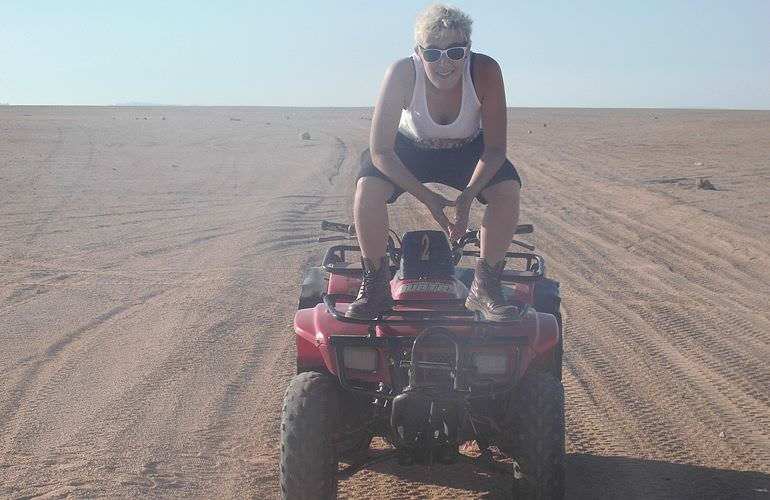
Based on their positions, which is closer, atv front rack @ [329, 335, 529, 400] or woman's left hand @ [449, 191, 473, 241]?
atv front rack @ [329, 335, 529, 400]

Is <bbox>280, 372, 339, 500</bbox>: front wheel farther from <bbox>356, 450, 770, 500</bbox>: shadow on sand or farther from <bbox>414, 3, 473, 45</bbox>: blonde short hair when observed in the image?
<bbox>414, 3, 473, 45</bbox>: blonde short hair

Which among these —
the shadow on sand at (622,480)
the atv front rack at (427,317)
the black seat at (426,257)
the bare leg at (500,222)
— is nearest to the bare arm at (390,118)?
the black seat at (426,257)

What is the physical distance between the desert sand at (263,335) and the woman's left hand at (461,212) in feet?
4.11

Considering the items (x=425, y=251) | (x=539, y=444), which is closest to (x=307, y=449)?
(x=539, y=444)

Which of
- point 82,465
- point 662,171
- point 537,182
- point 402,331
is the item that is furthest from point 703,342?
point 662,171

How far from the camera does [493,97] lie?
473 centimetres

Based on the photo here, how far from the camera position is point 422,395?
3.82 metres

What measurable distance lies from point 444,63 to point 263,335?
3.71 meters

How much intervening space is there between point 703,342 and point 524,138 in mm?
31042

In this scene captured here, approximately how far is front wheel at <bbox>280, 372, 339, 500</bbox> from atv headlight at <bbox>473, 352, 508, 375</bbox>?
25.6 inches

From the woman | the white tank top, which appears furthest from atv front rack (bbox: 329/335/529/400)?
the white tank top

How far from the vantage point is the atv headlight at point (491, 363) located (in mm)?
4059

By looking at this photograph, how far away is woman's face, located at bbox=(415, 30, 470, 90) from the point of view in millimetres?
4516

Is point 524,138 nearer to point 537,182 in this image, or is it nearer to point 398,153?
point 537,182
